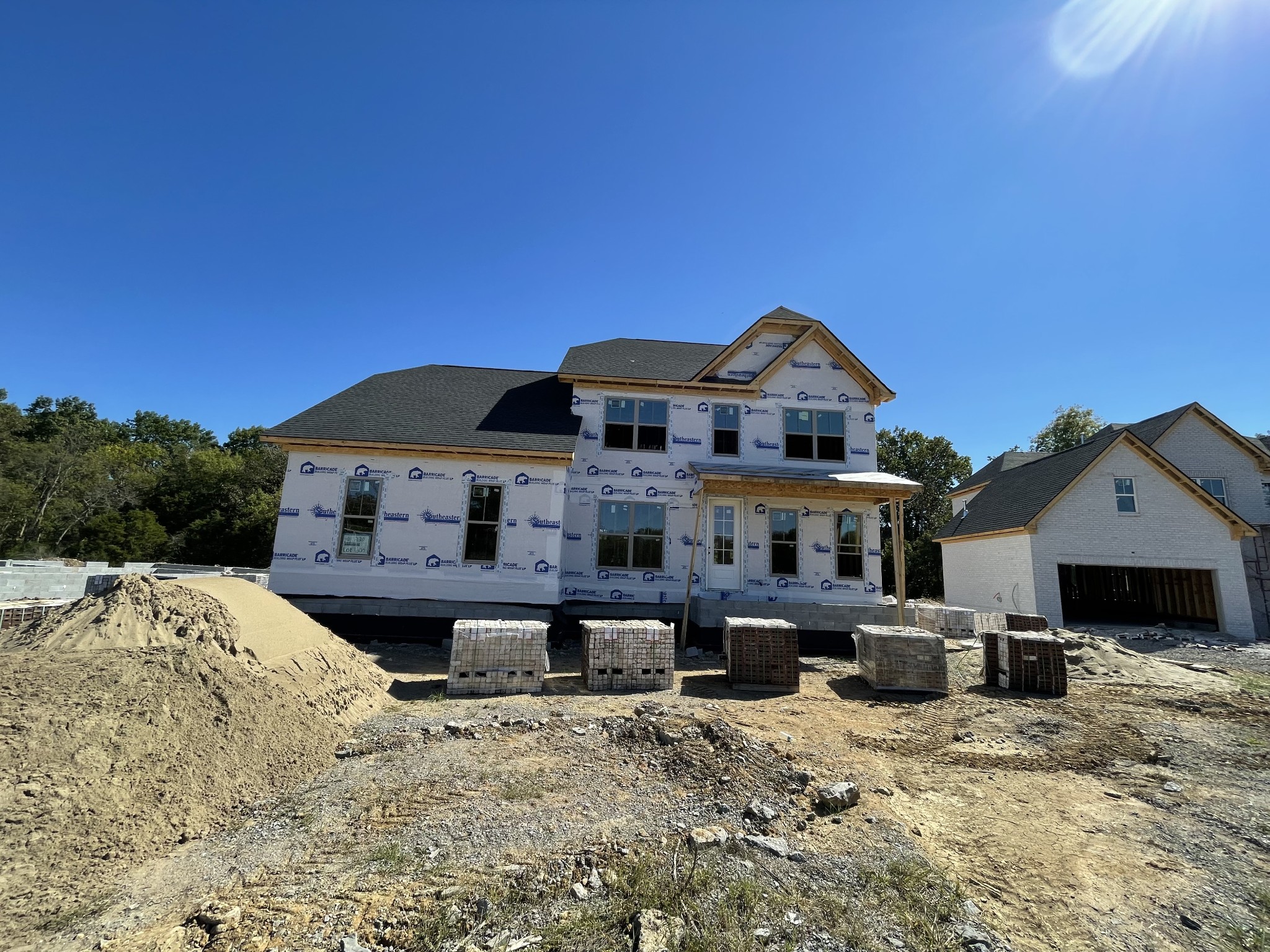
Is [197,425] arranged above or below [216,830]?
above

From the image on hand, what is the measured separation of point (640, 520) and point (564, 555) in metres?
2.35

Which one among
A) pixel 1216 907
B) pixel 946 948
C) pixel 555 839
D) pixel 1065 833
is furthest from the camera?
pixel 1065 833

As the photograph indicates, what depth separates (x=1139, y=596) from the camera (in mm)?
24453

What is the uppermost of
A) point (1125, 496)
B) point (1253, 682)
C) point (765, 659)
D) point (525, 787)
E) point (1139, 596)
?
point (1125, 496)

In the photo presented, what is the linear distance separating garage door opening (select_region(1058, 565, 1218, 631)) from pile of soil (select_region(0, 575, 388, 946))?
23425 mm

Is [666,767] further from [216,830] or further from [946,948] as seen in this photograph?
[216,830]

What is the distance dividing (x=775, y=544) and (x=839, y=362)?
5.96 metres

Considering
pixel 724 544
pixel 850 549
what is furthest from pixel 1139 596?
pixel 724 544

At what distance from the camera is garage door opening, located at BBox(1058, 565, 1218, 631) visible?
19.9 m

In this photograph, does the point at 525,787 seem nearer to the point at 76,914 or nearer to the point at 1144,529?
the point at 76,914

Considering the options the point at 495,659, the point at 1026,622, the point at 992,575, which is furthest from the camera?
the point at 992,575

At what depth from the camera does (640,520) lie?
15359mm

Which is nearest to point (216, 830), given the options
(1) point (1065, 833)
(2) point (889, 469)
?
(1) point (1065, 833)

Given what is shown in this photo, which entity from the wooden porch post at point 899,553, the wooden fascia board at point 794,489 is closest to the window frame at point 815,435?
the wooden fascia board at point 794,489
